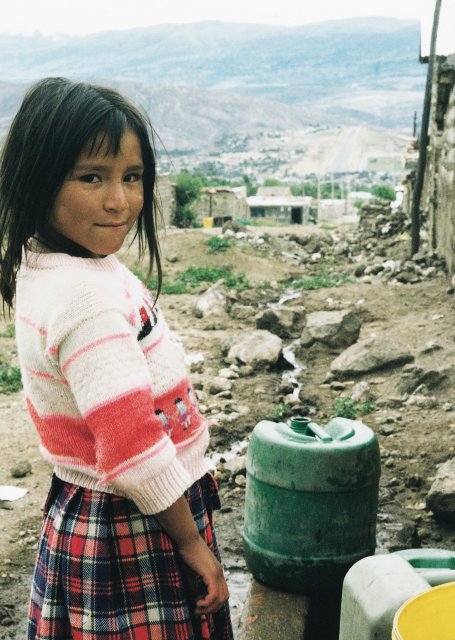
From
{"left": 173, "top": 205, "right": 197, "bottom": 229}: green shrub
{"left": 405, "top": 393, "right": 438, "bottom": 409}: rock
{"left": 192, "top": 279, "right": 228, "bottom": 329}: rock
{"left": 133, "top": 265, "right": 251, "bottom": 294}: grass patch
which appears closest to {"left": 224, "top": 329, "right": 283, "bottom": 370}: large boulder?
{"left": 192, "top": 279, "right": 228, "bottom": 329}: rock

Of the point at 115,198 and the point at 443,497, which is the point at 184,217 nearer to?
the point at 443,497

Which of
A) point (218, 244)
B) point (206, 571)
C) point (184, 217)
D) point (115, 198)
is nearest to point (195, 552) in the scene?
point (206, 571)

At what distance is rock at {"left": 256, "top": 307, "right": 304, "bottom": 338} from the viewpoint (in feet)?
25.9

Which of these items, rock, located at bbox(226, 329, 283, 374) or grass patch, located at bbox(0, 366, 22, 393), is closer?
grass patch, located at bbox(0, 366, 22, 393)

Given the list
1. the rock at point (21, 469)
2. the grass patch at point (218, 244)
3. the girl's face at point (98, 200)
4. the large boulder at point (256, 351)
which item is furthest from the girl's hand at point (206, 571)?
the grass patch at point (218, 244)

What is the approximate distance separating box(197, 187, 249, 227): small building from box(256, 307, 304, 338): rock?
21945 millimetres

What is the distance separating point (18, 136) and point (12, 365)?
5.94 m

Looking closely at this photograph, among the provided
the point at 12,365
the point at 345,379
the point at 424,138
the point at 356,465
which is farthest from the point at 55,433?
the point at 424,138

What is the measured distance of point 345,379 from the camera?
597 cm

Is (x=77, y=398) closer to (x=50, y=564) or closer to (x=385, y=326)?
(x=50, y=564)

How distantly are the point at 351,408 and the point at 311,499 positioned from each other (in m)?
2.52

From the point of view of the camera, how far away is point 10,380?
21.4 ft

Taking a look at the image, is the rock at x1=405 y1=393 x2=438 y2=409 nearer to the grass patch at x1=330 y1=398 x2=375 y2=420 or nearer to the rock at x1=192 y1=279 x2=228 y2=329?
the grass patch at x1=330 y1=398 x2=375 y2=420

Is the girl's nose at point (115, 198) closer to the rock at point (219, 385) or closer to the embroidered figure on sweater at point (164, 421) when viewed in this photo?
the embroidered figure on sweater at point (164, 421)
